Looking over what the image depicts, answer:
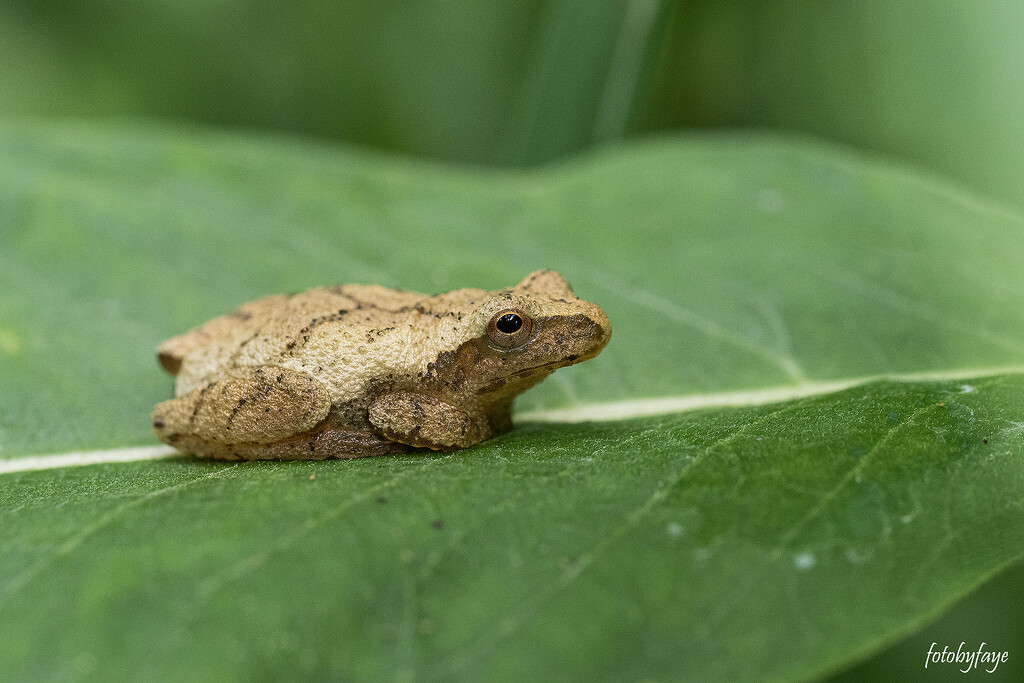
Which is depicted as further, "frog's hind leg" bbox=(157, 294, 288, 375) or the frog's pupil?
"frog's hind leg" bbox=(157, 294, 288, 375)

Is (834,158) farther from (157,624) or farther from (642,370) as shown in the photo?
(157,624)

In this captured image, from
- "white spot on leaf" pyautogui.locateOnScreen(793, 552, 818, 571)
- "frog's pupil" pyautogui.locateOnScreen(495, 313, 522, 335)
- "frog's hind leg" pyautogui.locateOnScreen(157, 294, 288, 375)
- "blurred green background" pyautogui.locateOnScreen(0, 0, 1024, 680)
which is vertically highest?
"blurred green background" pyautogui.locateOnScreen(0, 0, 1024, 680)

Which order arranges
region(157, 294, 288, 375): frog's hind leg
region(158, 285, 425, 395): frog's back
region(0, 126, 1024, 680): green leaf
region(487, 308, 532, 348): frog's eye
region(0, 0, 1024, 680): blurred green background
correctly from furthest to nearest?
region(0, 0, 1024, 680): blurred green background → region(157, 294, 288, 375): frog's hind leg → region(158, 285, 425, 395): frog's back → region(487, 308, 532, 348): frog's eye → region(0, 126, 1024, 680): green leaf

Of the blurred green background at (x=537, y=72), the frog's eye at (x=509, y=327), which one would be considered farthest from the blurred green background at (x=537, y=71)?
the frog's eye at (x=509, y=327)

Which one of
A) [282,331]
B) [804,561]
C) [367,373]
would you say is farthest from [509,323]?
[804,561]

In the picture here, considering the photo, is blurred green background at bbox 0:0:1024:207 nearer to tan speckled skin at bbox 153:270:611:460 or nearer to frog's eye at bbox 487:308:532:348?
tan speckled skin at bbox 153:270:611:460

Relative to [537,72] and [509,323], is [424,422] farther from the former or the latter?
A: [537,72]

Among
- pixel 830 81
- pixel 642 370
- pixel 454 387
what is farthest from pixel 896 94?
pixel 454 387

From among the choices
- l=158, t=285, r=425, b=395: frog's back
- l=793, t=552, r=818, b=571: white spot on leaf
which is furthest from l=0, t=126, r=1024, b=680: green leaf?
l=158, t=285, r=425, b=395: frog's back
